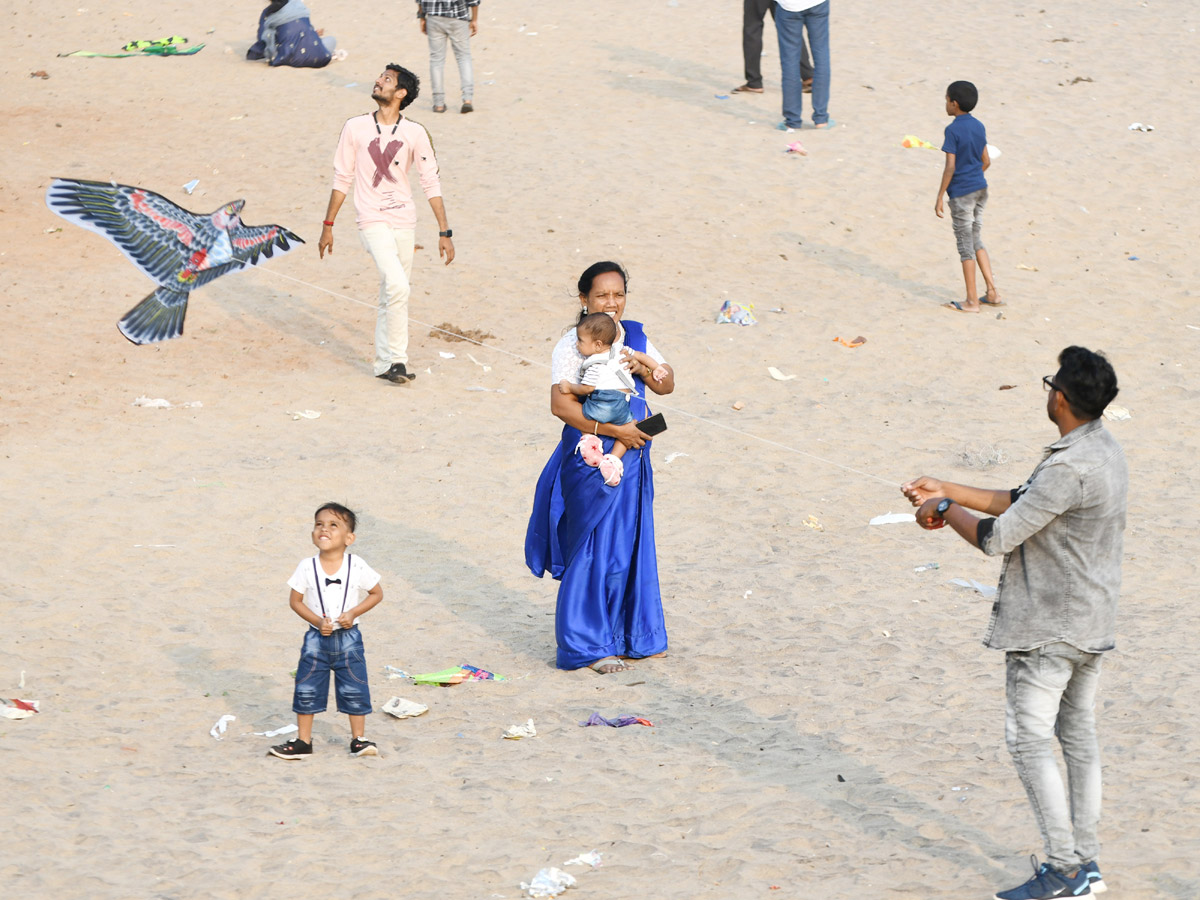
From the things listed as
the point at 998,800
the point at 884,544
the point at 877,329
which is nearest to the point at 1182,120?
the point at 877,329

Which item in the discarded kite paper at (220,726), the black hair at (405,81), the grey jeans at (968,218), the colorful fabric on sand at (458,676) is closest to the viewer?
the discarded kite paper at (220,726)

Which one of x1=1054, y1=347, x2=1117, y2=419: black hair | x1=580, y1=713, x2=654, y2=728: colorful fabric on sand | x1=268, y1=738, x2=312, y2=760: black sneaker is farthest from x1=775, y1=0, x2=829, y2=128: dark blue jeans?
x1=1054, y1=347, x2=1117, y2=419: black hair

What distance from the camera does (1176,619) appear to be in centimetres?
608

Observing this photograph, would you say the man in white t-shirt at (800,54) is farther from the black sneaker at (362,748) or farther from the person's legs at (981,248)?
the black sneaker at (362,748)

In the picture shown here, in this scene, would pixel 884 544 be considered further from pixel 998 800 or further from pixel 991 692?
pixel 998 800

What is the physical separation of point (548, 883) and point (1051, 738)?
59.4 inches

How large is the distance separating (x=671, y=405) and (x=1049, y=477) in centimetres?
587

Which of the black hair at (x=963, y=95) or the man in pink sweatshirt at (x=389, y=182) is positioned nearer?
the man in pink sweatshirt at (x=389, y=182)

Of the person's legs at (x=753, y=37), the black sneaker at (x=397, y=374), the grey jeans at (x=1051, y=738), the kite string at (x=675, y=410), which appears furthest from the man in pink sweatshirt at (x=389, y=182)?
the person's legs at (x=753, y=37)

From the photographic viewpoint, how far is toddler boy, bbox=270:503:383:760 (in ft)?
15.4

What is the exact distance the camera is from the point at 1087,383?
11.3 ft

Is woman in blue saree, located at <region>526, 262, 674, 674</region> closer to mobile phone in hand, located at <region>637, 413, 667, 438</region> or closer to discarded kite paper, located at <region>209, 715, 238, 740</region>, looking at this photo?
mobile phone in hand, located at <region>637, 413, 667, 438</region>

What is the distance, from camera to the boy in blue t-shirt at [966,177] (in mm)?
10164

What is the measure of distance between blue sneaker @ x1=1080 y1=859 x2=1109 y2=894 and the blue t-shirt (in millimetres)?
7382
